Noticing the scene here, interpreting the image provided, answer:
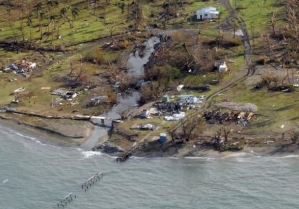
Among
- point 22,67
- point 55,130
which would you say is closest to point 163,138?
point 55,130

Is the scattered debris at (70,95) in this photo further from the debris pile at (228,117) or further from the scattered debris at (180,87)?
the debris pile at (228,117)

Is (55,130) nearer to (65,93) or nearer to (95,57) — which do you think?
(65,93)

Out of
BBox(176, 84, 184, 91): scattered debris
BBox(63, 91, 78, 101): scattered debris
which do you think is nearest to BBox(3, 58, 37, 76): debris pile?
BBox(63, 91, 78, 101): scattered debris

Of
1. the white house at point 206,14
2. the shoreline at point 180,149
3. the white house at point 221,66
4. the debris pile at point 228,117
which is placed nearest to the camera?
the shoreline at point 180,149

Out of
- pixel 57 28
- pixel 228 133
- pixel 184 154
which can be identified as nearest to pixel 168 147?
pixel 184 154

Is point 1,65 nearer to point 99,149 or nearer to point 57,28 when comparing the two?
point 57,28

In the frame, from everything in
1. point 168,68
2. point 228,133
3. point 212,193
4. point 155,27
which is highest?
point 155,27

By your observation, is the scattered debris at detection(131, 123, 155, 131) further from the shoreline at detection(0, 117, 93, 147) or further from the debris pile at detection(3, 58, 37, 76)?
the debris pile at detection(3, 58, 37, 76)

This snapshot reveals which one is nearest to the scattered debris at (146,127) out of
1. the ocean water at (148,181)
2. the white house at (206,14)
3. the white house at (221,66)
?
the ocean water at (148,181)
